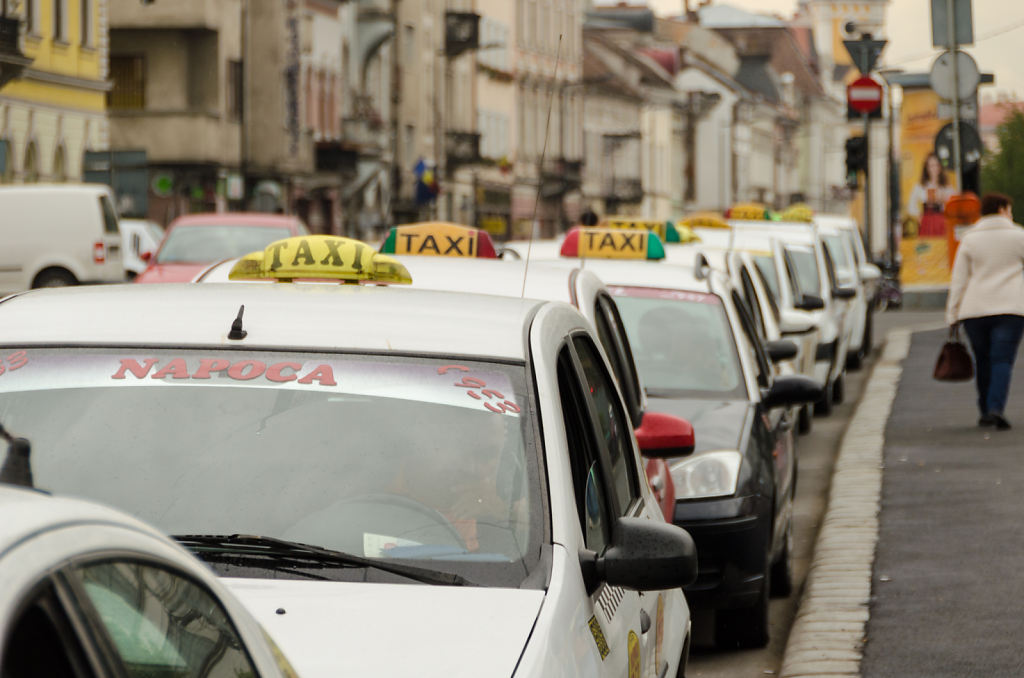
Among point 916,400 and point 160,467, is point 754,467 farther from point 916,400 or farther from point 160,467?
point 916,400

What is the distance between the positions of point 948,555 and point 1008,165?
29.2 meters

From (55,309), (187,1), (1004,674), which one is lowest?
(1004,674)

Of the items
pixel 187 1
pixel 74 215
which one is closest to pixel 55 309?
pixel 74 215

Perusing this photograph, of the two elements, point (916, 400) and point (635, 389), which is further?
point (916, 400)

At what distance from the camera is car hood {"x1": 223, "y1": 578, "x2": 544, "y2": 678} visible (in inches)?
124

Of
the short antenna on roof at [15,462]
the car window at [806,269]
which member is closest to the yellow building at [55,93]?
the car window at [806,269]

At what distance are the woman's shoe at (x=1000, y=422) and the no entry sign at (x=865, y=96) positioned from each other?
19.1 m

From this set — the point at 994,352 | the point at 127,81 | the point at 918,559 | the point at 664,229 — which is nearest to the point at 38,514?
the point at 918,559

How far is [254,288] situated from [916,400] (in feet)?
44.9

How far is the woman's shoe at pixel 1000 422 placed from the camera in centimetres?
1462

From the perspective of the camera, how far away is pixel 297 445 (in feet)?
12.9

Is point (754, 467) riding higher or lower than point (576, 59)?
lower

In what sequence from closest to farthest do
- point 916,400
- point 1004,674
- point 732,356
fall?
point 1004,674, point 732,356, point 916,400

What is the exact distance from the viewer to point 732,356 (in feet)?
30.9
